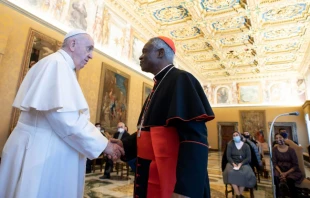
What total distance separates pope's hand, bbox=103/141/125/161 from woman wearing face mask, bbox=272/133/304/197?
4523 millimetres

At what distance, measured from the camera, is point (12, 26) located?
5480 mm

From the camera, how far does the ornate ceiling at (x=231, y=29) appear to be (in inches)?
365

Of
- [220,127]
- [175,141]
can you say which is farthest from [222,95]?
[175,141]

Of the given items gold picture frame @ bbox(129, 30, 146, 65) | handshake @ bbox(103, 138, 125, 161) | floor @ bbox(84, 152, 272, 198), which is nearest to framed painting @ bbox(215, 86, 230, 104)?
gold picture frame @ bbox(129, 30, 146, 65)

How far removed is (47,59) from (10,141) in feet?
2.63

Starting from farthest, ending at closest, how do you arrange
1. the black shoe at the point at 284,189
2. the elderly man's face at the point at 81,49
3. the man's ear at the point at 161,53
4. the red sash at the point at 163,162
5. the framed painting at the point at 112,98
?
1. the framed painting at the point at 112,98
2. the black shoe at the point at 284,189
3. the elderly man's face at the point at 81,49
4. the man's ear at the point at 161,53
5. the red sash at the point at 163,162

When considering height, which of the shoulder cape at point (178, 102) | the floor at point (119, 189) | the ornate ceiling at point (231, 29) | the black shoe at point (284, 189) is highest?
the ornate ceiling at point (231, 29)

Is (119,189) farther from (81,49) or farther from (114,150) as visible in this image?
(81,49)

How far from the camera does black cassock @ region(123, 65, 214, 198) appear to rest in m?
1.13

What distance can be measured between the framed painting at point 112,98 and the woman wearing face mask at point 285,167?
20.8ft

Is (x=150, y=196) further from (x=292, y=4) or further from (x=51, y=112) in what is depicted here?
(x=292, y=4)

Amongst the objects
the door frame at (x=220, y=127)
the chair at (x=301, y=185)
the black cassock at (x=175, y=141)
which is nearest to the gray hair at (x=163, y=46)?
the black cassock at (x=175, y=141)

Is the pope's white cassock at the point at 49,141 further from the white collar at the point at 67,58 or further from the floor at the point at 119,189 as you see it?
the floor at the point at 119,189

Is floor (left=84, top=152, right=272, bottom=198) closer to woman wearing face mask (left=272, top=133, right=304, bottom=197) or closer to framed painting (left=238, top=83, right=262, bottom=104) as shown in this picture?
woman wearing face mask (left=272, top=133, right=304, bottom=197)
